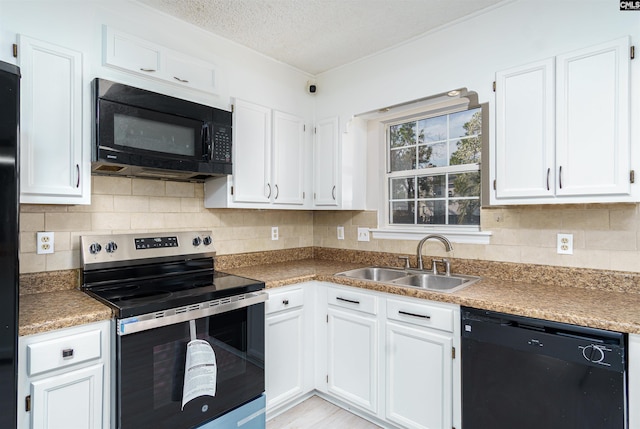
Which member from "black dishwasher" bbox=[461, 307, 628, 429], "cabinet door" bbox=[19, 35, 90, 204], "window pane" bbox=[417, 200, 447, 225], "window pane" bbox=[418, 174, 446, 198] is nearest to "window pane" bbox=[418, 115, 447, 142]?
"window pane" bbox=[418, 174, 446, 198]

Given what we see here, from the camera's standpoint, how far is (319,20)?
2162mm

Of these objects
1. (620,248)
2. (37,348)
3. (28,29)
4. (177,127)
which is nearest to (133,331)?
(37,348)

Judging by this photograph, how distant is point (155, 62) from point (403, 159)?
1.90 meters

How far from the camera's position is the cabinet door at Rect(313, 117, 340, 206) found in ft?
9.30

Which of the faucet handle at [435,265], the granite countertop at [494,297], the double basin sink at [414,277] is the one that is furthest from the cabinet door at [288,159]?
the faucet handle at [435,265]

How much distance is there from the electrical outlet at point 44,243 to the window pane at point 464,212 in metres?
2.49

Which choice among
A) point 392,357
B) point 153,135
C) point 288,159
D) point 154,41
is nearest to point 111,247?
point 153,135

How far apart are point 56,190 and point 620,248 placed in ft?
9.26

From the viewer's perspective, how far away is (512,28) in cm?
196

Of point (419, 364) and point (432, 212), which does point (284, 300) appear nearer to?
point (419, 364)

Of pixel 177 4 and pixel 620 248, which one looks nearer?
pixel 620 248

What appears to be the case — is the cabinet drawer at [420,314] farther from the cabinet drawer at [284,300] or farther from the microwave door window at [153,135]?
the microwave door window at [153,135]

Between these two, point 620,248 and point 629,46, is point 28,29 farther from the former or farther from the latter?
point 620,248

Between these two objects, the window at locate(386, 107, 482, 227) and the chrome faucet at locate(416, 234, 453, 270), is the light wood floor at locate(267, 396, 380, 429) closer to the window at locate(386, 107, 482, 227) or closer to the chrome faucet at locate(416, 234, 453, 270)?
the chrome faucet at locate(416, 234, 453, 270)
